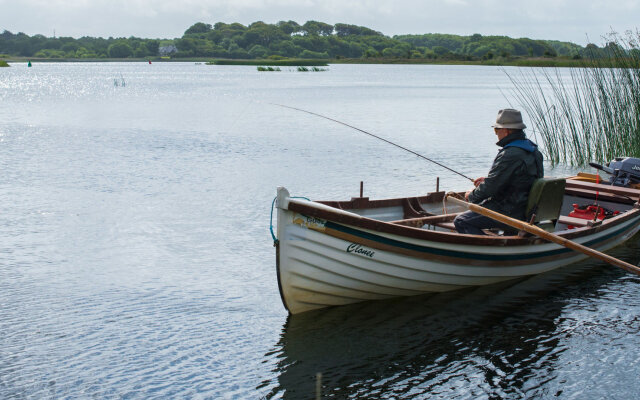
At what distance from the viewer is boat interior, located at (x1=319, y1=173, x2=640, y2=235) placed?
337 inches

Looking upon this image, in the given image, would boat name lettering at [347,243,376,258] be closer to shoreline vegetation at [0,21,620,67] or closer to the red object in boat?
the red object in boat

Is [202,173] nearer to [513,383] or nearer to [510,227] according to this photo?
[510,227]

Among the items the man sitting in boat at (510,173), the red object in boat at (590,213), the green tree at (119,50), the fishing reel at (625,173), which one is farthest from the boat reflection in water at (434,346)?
the green tree at (119,50)

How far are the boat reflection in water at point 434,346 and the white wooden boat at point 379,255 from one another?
234 mm

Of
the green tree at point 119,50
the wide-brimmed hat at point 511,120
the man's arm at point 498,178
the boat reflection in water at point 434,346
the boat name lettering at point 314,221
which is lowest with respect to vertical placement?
the boat reflection in water at point 434,346

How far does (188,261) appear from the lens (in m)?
10.0

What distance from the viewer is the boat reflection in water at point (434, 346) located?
6.41 m

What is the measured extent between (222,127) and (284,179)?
43.0 ft

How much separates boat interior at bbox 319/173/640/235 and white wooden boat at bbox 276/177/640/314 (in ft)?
0.14

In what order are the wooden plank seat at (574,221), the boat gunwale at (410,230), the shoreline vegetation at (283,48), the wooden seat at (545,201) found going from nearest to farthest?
the boat gunwale at (410,230)
the wooden seat at (545,201)
the wooden plank seat at (574,221)
the shoreline vegetation at (283,48)

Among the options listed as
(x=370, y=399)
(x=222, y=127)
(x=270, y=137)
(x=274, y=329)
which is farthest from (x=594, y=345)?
(x=222, y=127)

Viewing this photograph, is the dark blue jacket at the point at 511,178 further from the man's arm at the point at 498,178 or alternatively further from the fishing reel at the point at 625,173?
the fishing reel at the point at 625,173

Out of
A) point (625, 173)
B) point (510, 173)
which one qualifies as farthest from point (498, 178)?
point (625, 173)

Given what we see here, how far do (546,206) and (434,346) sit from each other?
2451 mm
